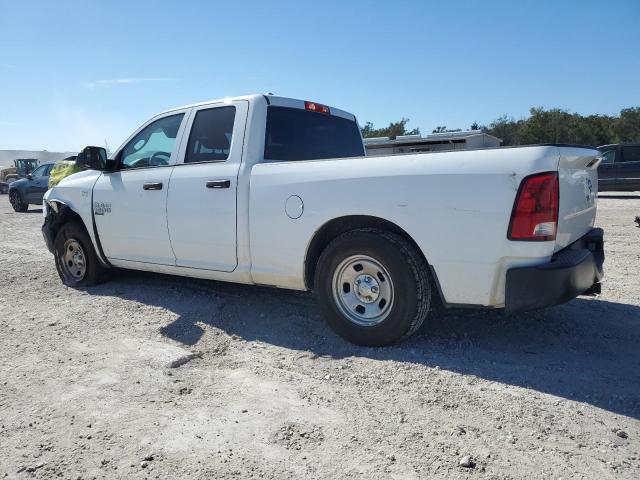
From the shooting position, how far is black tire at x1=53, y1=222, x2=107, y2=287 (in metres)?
5.42

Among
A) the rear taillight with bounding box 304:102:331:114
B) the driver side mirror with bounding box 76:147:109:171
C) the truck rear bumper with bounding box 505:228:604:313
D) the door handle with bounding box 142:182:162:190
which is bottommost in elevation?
the truck rear bumper with bounding box 505:228:604:313

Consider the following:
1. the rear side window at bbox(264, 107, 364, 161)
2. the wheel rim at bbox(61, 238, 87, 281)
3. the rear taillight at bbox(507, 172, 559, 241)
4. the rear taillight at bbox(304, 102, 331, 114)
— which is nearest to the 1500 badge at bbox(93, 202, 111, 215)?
the wheel rim at bbox(61, 238, 87, 281)

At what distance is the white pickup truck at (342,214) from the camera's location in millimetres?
2883

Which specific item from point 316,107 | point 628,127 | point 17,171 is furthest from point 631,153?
point 17,171

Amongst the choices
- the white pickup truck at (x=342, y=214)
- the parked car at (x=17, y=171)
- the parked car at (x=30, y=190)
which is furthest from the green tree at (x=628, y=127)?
the parked car at (x=17, y=171)

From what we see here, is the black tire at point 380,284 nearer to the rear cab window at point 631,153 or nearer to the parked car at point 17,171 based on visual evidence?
the rear cab window at point 631,153

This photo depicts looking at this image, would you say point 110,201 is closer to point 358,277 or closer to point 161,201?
point 161,201

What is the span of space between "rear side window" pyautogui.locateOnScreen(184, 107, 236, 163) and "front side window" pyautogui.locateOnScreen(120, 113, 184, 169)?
0.26 metres

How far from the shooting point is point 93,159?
197 inches

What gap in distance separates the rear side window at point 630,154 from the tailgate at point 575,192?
14805 mm

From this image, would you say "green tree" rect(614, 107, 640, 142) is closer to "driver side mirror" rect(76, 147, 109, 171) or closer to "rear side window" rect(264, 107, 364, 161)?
"rear side window" rect(264, 107, 364, 161)

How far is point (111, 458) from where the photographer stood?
229 centimetres

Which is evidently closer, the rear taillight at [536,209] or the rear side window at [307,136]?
the rear taillight at [536,209]

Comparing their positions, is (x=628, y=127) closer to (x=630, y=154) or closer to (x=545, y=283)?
(x=630, y=154)
